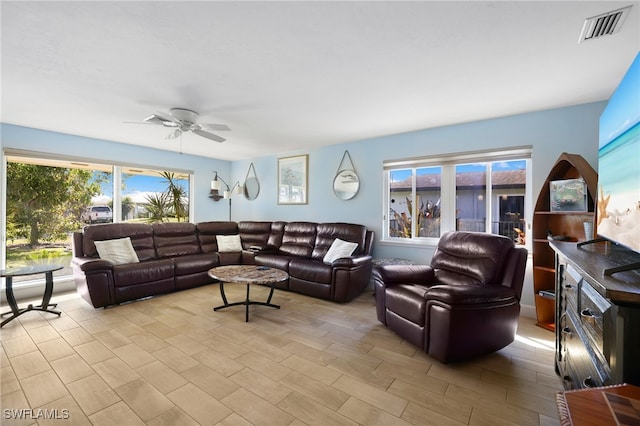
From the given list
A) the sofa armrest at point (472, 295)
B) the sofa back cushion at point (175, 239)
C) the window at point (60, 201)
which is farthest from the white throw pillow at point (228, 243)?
the sofa armrest at point (472, 295)

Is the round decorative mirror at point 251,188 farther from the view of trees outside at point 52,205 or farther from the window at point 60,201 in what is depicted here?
the view of trees outside at point 52,205

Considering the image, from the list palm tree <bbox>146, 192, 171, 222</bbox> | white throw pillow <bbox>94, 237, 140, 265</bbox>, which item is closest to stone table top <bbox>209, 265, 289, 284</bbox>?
white throw pillow <bbox>94, 237, 140, 265</bbox>

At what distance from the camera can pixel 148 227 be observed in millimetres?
4648

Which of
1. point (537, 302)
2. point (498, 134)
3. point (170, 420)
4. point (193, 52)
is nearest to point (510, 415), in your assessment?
point (537, 302)

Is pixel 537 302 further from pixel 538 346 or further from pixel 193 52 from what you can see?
pixel 193 52

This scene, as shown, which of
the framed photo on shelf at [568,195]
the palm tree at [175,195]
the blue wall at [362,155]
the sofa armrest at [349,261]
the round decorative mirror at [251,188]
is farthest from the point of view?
the round decorative mirror at [251,188]

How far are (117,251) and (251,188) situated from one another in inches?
115

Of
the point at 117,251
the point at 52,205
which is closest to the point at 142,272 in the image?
the point at 117,251

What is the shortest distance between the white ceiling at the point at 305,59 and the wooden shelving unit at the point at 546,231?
2.62 ft

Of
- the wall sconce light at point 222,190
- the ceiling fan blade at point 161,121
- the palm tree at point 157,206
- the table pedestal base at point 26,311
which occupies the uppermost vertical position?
the ceiling fan blade at point 161,121

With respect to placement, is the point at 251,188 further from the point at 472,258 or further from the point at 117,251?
the point at 472,258

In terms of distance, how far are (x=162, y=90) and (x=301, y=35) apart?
166 cm

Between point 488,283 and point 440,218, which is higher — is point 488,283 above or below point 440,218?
below

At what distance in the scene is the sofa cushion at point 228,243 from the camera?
205 inches
